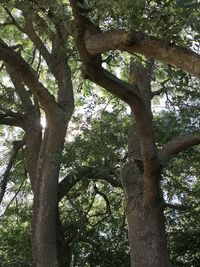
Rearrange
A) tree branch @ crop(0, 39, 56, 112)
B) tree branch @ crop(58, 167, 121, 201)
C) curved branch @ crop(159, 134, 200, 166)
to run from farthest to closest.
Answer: tree branch @ crop(58, 167, 121, 201)
curved branch @ crop(159, 134, 200, 166)
tree branch @ crop(0, 39, 56, 112)

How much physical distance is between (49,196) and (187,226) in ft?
15.0

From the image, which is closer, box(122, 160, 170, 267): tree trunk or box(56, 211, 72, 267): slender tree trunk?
box(122, 160, 170, 267): tree trunk

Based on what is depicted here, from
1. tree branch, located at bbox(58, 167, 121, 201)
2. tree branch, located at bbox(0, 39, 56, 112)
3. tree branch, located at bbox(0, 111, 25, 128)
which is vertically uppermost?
tree branch, located at bbox(0, 111, 25, 128)

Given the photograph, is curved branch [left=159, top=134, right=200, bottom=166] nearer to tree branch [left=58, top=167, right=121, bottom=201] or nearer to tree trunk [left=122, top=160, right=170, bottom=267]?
tree trunk [left=122, top=160, right=170, bottom=267]

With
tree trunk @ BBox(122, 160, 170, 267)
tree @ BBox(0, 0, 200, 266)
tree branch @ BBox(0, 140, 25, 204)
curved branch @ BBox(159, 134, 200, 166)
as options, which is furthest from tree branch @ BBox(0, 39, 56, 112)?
curved branch @ BBox(159, 134, 200, 166)

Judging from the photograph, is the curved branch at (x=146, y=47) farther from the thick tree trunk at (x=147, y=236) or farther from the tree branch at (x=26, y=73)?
the thick tree trunk at (x=147, y=236)

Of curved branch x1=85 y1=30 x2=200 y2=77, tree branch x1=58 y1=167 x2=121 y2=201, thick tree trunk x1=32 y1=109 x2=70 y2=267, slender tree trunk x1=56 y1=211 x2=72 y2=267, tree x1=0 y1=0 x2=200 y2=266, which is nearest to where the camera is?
curved branch x1=85 y1=30 x2=200 y2=77

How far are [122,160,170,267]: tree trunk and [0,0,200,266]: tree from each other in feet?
0.05

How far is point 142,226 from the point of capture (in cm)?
707

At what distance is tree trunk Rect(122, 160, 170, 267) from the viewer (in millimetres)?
6820

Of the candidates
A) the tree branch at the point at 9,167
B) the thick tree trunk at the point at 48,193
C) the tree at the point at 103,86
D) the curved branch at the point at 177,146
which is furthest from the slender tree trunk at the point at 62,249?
the curved branch at the point at 177,146

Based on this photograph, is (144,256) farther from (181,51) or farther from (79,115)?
(181,51)

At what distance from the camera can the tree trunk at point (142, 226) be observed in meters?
6.82

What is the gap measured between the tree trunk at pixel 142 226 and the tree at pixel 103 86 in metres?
0.01
